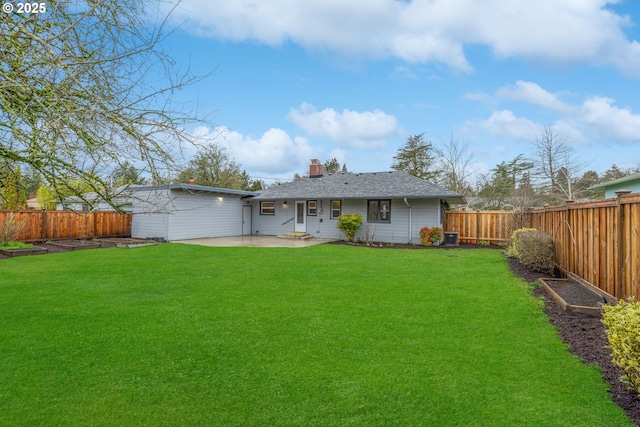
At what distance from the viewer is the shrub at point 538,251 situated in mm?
7805

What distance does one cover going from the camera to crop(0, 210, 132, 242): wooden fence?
13344 mm

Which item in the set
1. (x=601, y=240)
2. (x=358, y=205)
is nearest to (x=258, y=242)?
(x=358, y=205)

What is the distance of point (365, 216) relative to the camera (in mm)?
16469

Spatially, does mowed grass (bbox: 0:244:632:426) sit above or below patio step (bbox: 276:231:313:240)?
below

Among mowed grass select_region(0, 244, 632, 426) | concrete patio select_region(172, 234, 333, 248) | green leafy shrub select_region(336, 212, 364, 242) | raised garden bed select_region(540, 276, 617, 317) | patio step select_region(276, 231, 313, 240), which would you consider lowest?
mowed grass select_region(0, 244, 632, 426)

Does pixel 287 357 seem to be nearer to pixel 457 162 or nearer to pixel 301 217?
pixel 301 217

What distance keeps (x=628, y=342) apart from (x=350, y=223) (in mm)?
13073

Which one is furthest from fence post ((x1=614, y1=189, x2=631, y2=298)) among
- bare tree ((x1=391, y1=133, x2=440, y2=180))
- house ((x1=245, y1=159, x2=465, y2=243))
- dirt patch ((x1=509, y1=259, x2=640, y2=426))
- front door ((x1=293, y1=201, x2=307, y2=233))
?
bare tree ((x1=391, y1=133, x2=440, y2=180))

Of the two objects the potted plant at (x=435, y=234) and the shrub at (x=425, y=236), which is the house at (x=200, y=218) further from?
the potted plant at (x=435, y=234)

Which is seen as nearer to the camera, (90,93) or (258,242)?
(90,93)

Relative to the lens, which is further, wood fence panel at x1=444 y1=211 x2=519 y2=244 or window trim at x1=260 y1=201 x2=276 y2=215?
window trim at x1=260 y1=201 x2=276 y2=215

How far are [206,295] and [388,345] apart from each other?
134 inches

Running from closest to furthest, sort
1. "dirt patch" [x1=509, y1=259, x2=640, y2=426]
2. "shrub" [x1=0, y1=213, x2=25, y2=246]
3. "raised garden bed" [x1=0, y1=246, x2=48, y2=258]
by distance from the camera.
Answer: "dirt patch" [x1=509, y1=259, x2=640, y2=426] < "raised garden bed" [x1=0, y1=246, x2=48, y2=258] < "shrub" [x1=0, y1=213, x2=25, y2=246]

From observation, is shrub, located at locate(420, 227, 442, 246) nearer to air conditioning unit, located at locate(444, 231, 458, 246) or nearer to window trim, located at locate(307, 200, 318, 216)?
air conditioning unit, located at locate(444, 231, 458, 246)
